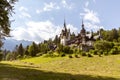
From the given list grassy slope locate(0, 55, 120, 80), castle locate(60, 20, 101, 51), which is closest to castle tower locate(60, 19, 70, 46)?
castle locate(60, 20, 101, 51)

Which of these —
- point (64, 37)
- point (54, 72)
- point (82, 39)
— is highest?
point (64, 37)

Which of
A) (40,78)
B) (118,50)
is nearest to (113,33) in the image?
(118,50)

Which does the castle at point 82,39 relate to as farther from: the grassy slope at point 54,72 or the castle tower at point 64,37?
the grassy slope at point 54,72

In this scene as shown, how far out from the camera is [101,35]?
167500 mm

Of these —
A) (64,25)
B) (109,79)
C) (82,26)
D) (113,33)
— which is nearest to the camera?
(109,79)

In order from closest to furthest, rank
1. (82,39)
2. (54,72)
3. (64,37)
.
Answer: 1. (54,72)
2. (82,39)
3. (64,37)

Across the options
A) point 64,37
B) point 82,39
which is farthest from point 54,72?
point 64,37

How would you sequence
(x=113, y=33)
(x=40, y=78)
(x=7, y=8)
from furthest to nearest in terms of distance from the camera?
(x=113, y=33)
(x=7, y=8)
(x=40, y=78)

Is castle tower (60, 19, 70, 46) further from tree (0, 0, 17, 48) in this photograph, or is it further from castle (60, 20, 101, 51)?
tree (0, 0, 17, 48)

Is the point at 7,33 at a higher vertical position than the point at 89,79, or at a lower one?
higher

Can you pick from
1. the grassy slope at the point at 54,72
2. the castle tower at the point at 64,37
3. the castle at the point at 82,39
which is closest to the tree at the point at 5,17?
the grassy slope at the point at 54,72

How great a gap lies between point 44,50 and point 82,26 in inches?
1624

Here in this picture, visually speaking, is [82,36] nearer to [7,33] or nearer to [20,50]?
[20,50]

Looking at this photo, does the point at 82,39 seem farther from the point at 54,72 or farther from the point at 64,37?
the point at 54,72
